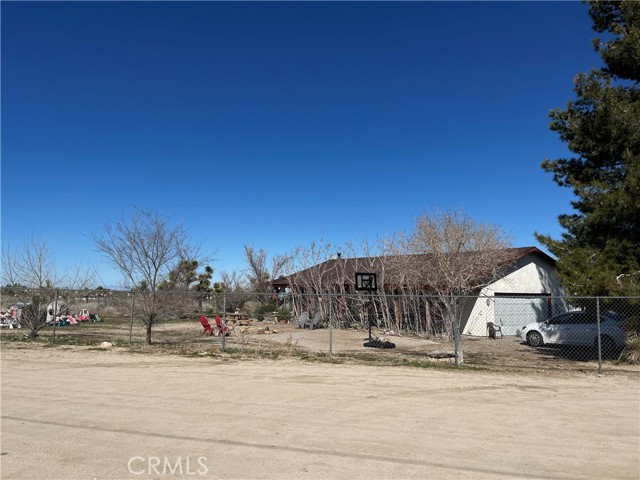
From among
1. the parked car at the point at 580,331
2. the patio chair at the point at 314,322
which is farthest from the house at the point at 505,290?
the parked car at the point at 580,331

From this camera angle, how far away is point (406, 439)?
5.92 m

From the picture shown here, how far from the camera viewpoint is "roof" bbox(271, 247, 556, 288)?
21984mm

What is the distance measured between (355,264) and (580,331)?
12.9m

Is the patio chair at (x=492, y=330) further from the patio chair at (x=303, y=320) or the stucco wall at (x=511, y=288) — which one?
the patio chair at (x=303, y=320)

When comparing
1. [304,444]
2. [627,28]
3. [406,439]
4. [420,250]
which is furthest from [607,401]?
[420,250]

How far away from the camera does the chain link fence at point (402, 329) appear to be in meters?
13.8

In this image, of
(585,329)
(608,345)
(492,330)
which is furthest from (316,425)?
(492,330)

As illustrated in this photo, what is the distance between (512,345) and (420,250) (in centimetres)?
A: 602

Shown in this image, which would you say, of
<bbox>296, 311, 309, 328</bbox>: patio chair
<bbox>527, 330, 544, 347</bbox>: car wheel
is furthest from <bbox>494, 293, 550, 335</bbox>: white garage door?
<bbox>296, 311, 309, 328</bbox>: patio chair

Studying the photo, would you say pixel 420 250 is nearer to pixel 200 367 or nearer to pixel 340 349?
pixel 340 349

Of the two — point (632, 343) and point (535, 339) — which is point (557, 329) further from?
point (632, 343)

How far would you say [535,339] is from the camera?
59.4 ft

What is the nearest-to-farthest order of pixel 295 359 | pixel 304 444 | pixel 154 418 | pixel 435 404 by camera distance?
pixel 304 444 < pixel 154 418 < pixel 435 404 < pixel 295 359

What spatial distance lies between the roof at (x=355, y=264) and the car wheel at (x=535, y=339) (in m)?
3.90
